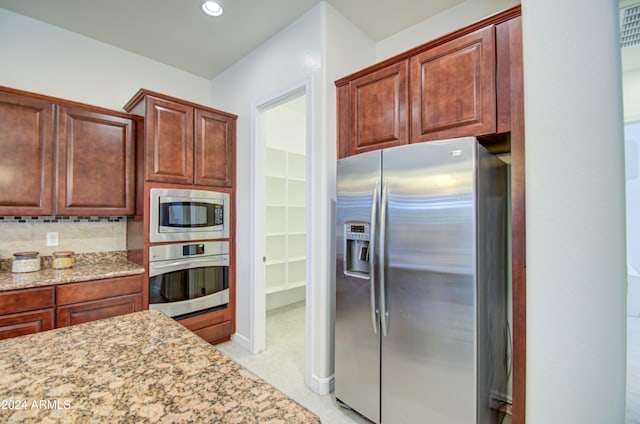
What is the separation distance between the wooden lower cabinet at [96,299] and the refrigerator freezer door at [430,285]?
203 cm

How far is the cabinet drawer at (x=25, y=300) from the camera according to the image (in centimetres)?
184

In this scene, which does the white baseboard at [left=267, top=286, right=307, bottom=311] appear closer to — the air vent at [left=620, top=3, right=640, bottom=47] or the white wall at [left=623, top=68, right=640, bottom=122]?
the white wall at [left=623, top=68, right=640, bottom=122]

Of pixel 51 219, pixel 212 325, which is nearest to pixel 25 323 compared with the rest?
pixel 51 219

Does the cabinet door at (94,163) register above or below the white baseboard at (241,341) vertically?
above

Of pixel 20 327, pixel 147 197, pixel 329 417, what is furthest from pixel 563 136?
pixel 20 327

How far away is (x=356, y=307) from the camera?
6.08 ft

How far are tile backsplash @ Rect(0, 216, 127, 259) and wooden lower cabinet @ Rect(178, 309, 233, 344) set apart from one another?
3.34 ft

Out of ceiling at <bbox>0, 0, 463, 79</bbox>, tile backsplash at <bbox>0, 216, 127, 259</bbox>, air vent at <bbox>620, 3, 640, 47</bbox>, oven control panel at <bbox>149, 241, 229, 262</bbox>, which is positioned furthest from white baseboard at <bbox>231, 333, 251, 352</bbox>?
air vent at <bbox>620, 3, 640, 47</bbox>

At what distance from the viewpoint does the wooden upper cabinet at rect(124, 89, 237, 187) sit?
2514 mm

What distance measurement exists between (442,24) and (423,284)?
6.84 ft

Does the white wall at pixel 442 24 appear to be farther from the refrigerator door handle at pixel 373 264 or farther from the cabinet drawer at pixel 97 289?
the cabinet drawer at pixel 97 289

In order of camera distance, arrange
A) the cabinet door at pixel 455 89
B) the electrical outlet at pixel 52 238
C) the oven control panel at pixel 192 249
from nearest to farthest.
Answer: the cabinet door at pixel 455 89 < the electrical outlet at pixel 52 238 < the oven control panel at pixel 192 249

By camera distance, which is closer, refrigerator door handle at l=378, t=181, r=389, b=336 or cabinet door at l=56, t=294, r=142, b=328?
refrigerator door handle at l=378, t=181, r=389, b=336

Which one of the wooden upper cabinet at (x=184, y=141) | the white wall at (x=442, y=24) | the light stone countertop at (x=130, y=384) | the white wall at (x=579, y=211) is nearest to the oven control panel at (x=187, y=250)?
the wooden upper cabinet at (x=184, y=141)
